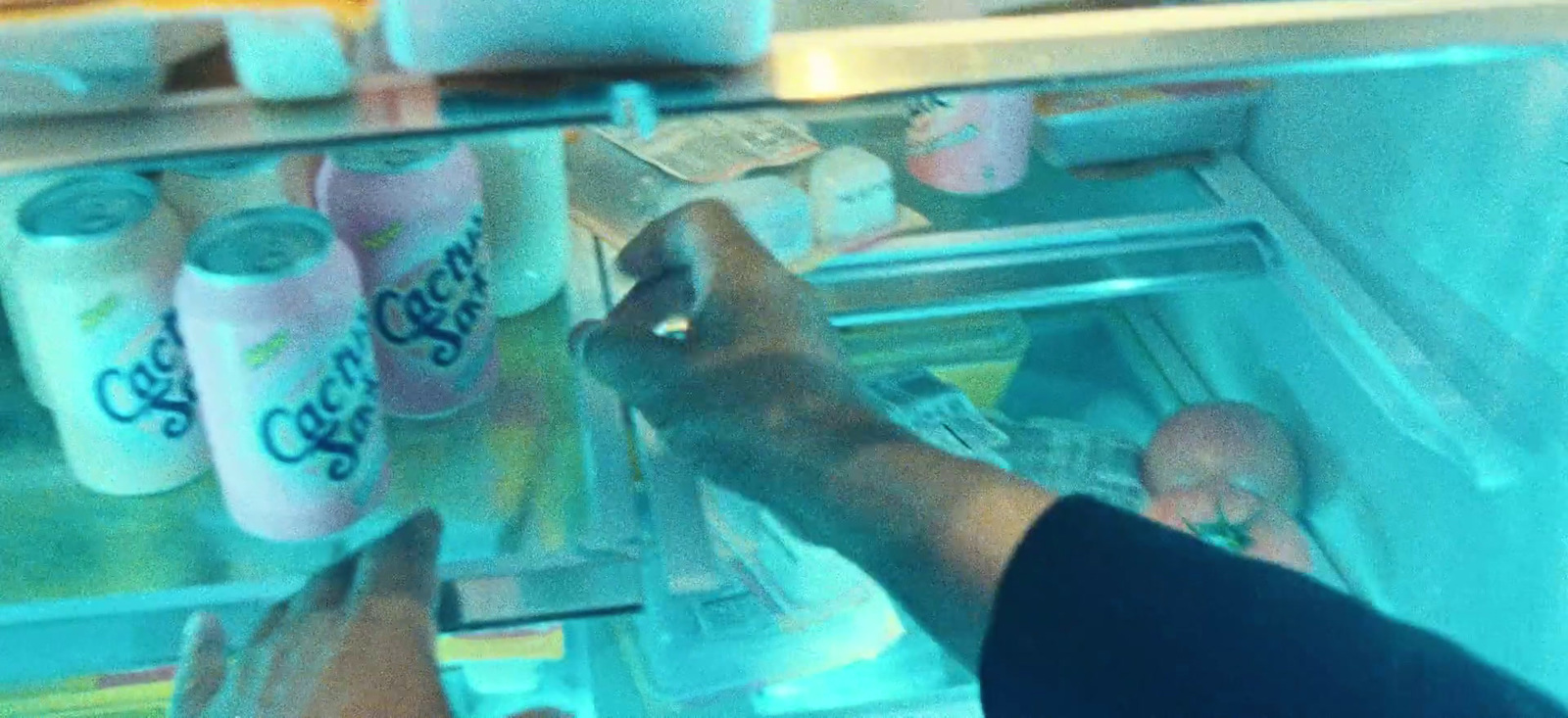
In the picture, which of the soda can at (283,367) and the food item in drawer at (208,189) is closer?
the soda can at (283,367)

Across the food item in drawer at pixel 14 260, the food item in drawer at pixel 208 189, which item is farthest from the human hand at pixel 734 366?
the food item in drawer at pixel 14 260

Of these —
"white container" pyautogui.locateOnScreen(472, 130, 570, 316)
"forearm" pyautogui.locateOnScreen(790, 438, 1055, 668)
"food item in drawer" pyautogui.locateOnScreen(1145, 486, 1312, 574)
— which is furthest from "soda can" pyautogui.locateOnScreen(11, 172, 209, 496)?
"food item in drawer" pyautogui.locateOnScreen(1145, 486, 1312, 574)

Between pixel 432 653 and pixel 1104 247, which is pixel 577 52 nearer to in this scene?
pixel 432 653

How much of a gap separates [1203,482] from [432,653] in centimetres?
60

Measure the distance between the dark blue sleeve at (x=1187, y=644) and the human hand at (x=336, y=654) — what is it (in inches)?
12.0

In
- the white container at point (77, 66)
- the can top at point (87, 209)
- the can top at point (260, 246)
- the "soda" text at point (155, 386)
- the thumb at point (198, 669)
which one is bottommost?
the thumb at point (198, 669)

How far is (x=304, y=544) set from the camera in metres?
0.78

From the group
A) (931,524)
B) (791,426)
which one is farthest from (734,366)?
(931,524)

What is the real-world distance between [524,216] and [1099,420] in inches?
22.2

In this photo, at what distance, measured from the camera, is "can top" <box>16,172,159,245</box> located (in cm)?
68

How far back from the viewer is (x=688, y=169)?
1063mm

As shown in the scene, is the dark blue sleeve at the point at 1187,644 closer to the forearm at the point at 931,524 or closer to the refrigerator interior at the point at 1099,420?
the forearm at the point at 931,524

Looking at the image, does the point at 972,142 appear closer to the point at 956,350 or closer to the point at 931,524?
the point at 956,350

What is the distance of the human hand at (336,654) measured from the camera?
68 cm
